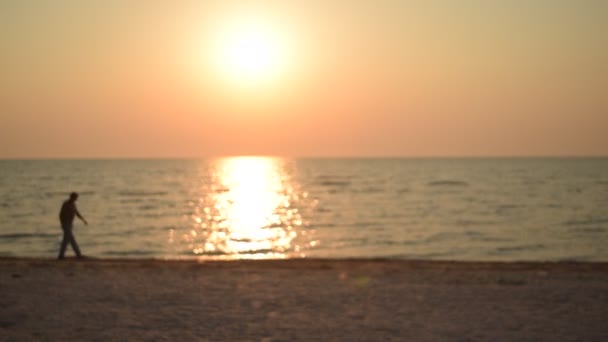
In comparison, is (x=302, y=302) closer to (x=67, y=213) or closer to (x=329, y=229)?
(x=67, y=213)

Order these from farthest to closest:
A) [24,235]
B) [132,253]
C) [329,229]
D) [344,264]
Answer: [329,229] → [24,235] → [132,253] → [344,264]

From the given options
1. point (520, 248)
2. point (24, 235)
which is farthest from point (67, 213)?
point (520, 248)

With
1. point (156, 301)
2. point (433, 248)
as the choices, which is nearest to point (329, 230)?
point (433, 248)

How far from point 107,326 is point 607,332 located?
694 centimetres

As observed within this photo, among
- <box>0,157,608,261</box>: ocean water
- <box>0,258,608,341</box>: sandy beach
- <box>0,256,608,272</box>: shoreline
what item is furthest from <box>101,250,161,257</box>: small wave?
<box>0,258,608,341</box>: sandy beach

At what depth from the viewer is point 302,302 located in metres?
12.9

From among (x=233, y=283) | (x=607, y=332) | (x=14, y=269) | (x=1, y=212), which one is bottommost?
(x=607, y=332)

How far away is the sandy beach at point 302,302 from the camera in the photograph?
34.5 ft

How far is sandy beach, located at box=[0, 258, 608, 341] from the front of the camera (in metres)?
10.5

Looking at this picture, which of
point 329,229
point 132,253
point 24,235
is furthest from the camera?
point 329,229

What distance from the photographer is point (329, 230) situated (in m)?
45.3

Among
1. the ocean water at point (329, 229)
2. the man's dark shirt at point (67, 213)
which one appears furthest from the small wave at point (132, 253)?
the man's dark shirt at point (67, 213)

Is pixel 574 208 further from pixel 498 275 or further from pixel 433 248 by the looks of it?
pixel 498 275

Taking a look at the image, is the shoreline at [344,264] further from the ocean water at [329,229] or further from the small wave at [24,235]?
the small wave at [24,235]
